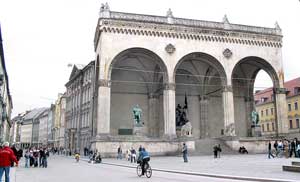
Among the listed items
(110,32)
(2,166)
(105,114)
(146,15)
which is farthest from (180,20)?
(2,166)

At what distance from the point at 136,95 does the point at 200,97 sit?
824cm

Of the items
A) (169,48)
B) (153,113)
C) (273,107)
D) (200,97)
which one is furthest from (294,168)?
(273,107)

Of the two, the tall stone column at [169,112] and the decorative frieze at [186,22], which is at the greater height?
the decorative frieze at [186,22]

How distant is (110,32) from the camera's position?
105ft

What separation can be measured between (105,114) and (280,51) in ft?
71.5

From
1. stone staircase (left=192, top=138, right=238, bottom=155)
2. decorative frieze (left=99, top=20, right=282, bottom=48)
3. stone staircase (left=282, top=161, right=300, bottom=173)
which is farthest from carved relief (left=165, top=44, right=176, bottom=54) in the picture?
stone staircase (left=282, top=161, right=300, bottom=173)

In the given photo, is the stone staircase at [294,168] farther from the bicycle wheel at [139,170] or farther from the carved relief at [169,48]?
the carved relief at [169,48]

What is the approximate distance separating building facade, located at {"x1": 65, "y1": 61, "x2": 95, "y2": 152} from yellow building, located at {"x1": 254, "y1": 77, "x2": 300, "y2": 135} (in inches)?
1028

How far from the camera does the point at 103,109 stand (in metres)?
30.9

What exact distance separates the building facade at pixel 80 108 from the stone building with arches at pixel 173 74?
547cm

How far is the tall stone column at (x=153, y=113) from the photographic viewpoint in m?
38.8

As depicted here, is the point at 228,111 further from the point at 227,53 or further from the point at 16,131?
the point at 16,131

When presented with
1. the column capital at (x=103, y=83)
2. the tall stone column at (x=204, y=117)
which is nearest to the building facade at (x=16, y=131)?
the tall stone column at (x=204, y=117)

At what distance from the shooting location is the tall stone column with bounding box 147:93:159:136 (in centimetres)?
3883
